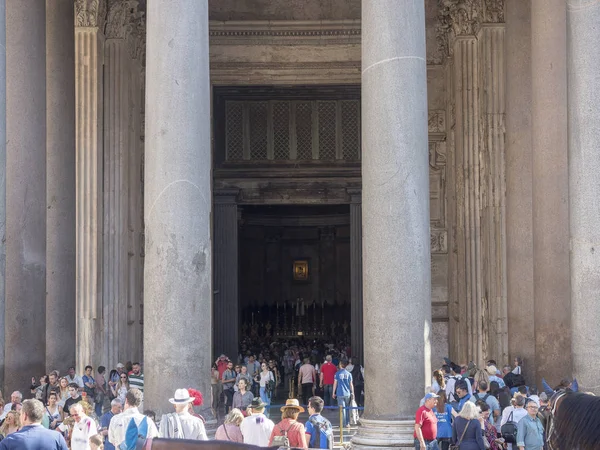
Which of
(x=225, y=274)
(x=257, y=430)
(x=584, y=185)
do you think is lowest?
(x=257, y=430)

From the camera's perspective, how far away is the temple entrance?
160 ft

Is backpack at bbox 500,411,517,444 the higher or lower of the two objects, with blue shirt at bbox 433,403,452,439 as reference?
lower

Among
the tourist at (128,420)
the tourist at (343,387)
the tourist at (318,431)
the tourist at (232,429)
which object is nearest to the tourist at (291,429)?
the tourist at (232,429)

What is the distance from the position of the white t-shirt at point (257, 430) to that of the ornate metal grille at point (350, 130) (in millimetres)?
21818

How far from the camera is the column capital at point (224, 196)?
3612 centimetres

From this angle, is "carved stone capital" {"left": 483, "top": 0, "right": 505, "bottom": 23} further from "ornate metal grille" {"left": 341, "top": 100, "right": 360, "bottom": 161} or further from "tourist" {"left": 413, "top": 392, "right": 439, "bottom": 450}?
"tourist" {"left": 413, "top": 392, "right": 439, "bottom": 450}

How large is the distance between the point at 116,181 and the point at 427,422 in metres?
16.3

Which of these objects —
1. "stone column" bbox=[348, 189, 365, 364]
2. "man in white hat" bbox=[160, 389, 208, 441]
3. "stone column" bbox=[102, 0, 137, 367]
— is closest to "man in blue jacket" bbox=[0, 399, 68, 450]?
"man in white hat" bbox=[160, 389, 208, 441]

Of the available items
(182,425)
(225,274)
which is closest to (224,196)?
(225,274)

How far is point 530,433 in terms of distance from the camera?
55.5ft

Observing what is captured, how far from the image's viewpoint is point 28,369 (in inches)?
995

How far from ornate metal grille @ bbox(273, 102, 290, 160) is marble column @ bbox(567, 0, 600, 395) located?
1594 centimetres

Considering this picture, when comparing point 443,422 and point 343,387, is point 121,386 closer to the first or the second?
point 343,387

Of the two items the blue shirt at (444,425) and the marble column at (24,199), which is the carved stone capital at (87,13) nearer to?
the marble column at (24,199)
